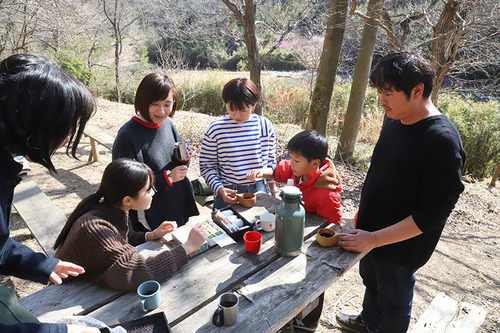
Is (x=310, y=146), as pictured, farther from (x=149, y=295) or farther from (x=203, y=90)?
(x=203, y=90)

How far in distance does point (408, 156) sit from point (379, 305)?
1.20 metres

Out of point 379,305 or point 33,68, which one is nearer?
point 33,68

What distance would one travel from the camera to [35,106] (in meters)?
1.07

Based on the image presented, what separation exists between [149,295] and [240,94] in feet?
5.37

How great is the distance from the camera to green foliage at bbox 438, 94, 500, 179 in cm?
693

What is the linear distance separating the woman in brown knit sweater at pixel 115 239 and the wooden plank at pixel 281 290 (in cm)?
33

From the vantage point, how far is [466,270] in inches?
143

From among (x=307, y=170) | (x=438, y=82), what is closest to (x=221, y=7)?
(x=438, y=82)

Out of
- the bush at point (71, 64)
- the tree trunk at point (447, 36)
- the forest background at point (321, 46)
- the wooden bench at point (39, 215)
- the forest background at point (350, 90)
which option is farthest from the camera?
the bush at point (71, 64)

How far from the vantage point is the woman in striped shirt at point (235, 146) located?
8.38 ft

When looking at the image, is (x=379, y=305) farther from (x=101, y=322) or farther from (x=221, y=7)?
(x=221, y=7)

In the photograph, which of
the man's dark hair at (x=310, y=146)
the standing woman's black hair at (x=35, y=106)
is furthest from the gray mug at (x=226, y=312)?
the man's dark hair at (x=310, y=146)

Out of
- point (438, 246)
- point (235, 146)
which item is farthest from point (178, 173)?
point (438, 246)

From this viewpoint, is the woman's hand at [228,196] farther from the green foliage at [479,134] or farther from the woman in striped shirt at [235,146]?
the green foliage at [479,134]
